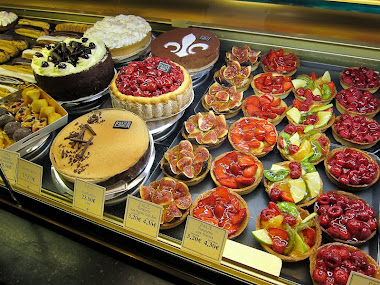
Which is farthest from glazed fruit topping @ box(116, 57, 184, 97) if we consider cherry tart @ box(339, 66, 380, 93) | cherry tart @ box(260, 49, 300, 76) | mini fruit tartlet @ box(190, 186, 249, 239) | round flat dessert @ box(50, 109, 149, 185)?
cherry tart @ box(339, 66, 380, 93)

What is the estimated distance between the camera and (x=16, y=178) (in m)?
2.49

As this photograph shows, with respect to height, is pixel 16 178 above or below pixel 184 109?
below

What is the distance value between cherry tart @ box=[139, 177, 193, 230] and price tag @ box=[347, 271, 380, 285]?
1101mm

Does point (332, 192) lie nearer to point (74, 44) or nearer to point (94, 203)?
point (94, 203)

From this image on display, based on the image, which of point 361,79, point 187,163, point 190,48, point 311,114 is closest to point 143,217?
point 187,163

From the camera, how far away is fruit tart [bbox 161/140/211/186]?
2.64 meters

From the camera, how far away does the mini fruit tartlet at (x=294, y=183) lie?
2455mm

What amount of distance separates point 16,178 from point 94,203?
0.71 metres

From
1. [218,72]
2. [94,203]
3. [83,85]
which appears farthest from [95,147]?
[218,72]

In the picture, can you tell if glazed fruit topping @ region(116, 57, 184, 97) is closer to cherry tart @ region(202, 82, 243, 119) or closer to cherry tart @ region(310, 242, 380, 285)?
cherry tart @ region(202, 82, 243, 119)

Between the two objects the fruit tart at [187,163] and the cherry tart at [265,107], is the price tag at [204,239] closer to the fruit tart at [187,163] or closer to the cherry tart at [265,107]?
the fruit tart at [187,163]

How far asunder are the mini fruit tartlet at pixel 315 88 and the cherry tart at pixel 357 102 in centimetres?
10

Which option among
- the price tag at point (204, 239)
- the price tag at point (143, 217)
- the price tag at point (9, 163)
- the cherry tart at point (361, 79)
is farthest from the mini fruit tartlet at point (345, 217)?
the price tag at point (9, 163)

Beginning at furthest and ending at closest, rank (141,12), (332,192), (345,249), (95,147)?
(141,12), (95,147), (332,192), (345,249)
